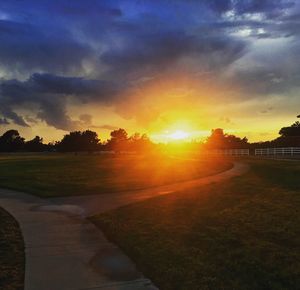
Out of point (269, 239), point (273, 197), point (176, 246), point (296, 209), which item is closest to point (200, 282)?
point (176, 246)

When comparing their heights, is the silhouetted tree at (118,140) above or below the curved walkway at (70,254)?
above

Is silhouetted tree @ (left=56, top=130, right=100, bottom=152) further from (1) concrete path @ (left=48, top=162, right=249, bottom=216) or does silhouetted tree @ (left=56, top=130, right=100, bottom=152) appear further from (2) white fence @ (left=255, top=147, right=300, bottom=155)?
(1) concrete path @ (left=48, top=162, right=249, bottom=216)

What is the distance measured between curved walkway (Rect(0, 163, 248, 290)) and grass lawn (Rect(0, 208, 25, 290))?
126 mm

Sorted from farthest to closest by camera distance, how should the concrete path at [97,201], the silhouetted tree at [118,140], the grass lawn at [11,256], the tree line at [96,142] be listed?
the silhouetted tree at [118,140], the tree line at [96,142], the concrete path at [97,201], the grass lawn at [11,256]

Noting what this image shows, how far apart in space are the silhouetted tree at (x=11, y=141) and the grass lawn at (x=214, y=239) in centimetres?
14100

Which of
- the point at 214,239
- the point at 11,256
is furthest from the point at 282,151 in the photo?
the point at 11,256

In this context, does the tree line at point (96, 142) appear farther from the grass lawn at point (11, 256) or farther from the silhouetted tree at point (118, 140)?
the grass lawn at point (11, 256)

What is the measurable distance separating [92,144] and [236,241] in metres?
125

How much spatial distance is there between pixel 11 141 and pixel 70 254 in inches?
5907

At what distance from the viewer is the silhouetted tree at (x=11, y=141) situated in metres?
149

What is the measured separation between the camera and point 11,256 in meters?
8.21

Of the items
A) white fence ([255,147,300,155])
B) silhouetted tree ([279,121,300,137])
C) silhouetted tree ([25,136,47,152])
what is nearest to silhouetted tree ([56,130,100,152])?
silhouetted tree ([25,136,47,152])

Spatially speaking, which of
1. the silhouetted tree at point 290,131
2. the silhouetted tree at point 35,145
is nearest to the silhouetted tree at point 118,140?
the silhouetted tree at point 35,145

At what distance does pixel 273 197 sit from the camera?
14633mm
